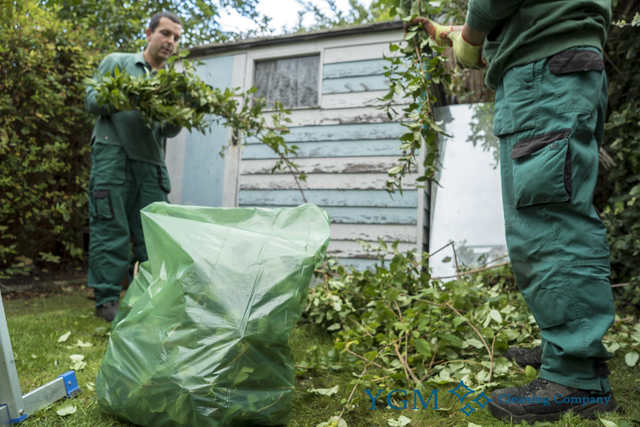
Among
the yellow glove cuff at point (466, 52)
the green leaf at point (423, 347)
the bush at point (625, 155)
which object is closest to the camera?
the yellow glove cuff at point (466, 52)

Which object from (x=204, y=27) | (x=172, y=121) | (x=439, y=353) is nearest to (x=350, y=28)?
(x=172, y=121)

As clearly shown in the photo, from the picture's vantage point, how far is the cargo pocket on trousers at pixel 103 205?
2436 millimetres

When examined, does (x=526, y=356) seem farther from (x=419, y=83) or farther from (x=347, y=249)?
(x=347, y=249)

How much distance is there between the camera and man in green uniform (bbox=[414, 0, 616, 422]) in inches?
44.1

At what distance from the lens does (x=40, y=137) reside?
375 centimetres

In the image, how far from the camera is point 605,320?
3.64 ft

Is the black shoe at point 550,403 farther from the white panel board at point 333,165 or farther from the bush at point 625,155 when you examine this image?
the white panel board at point 333,165

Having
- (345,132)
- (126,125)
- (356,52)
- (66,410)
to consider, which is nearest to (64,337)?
(66,410)

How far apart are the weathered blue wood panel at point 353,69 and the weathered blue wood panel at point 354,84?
4cm

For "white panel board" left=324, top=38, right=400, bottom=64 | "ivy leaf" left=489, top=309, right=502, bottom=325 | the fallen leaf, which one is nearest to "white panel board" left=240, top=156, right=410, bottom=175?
"white panel board" left=324, top=38, right=400, bottom=64

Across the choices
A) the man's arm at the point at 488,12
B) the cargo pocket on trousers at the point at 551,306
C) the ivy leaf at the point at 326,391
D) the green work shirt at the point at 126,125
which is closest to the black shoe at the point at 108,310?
the green work shirt at the point at 126,125

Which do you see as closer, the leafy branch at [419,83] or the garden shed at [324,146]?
the leafy branch at [419,83]

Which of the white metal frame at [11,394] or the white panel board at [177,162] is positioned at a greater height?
the white panel board at [177,162]

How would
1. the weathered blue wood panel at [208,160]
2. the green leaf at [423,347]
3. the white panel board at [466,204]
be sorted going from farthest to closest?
the weathered blue wood panel at [208,160] < the white panel board at [466,204] < the green leaf at [423,347]
